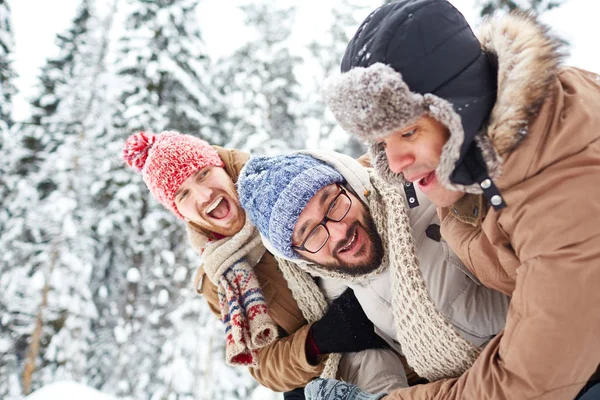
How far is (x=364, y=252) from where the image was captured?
2555 millimetres

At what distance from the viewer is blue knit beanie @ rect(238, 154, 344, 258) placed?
2.55 m

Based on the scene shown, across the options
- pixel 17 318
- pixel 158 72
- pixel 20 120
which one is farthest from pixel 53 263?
pixel 158 72

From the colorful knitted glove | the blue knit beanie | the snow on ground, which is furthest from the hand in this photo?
the snow on ground

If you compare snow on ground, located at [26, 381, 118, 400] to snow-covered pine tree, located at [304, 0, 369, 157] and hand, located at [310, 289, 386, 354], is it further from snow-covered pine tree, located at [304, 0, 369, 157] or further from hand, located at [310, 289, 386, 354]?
snow-covered pine tree, located at [304, 0, 369, 157]

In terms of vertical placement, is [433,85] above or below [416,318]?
above

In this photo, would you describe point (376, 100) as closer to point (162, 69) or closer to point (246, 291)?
point (246, 291)

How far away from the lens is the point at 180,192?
3.63 m

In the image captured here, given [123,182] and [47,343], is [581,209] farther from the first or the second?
[47,343]

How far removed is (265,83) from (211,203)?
35.7ft

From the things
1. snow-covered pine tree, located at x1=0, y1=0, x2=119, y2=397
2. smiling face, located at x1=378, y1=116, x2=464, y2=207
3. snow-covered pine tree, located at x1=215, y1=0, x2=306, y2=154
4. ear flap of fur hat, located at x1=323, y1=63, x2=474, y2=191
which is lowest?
snow-covered pine tree, located at x1=0, y1=0, x2=119, y2=397

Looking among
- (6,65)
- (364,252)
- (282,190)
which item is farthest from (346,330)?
(6,65)

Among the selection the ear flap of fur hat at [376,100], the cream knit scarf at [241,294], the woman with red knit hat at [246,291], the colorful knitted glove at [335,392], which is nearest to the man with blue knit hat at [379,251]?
the woman with red knit hat at [246,291]

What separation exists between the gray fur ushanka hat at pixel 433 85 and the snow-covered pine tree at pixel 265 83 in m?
9.63

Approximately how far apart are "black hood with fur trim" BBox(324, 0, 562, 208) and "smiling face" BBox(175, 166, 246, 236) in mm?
2013
